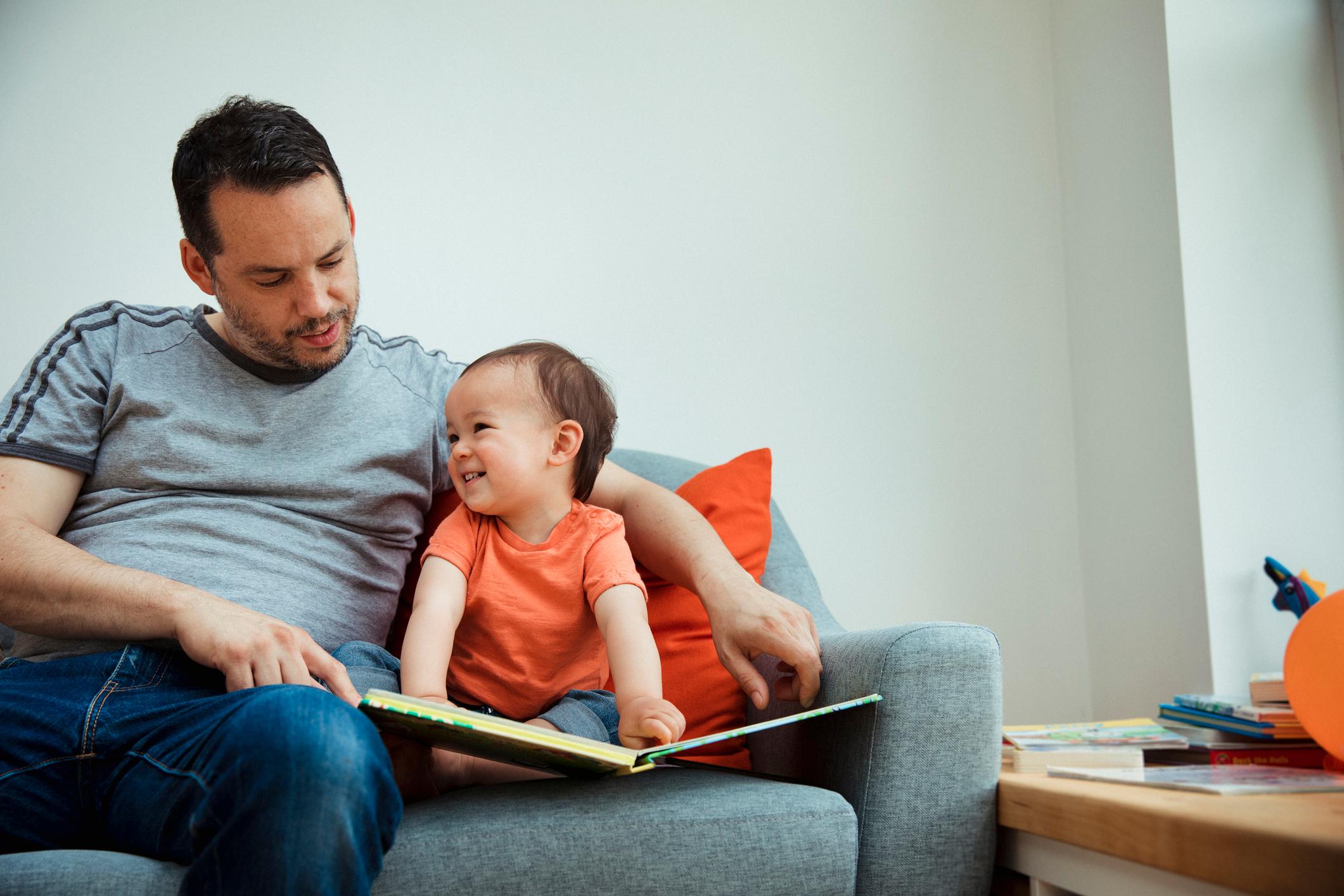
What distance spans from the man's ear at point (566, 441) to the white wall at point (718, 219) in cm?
72

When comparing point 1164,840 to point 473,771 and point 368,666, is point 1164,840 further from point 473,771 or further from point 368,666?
point 368,666

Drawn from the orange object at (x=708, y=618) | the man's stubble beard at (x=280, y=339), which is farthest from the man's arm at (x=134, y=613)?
the orange object at (x=708, y=618)

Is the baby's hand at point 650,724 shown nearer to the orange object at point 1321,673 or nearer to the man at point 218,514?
the man at point 218,514

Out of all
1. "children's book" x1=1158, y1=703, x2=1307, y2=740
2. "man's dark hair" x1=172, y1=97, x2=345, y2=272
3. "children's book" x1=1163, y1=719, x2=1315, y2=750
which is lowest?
"children's book" x1=1163, y1=719, x2=1315, y2=750

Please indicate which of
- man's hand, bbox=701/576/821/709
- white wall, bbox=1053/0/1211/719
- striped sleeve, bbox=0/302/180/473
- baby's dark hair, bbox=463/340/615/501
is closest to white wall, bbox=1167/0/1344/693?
white wall, bbox=1053/0/1211/719

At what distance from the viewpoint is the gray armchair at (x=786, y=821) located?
926 mm

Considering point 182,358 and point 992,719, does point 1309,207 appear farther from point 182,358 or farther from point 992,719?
point 182,358

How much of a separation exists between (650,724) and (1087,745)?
0.68 metres

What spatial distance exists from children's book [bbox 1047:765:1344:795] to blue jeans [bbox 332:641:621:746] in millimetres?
545

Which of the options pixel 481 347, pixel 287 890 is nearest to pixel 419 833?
pixel 287 890

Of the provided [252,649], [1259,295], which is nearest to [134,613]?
[252,649]

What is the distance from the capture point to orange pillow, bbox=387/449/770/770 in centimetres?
137

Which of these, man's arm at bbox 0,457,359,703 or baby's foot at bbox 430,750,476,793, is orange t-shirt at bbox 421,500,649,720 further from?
man's arm at bbox 0,457,359,703

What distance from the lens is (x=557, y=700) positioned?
4.10 ft
